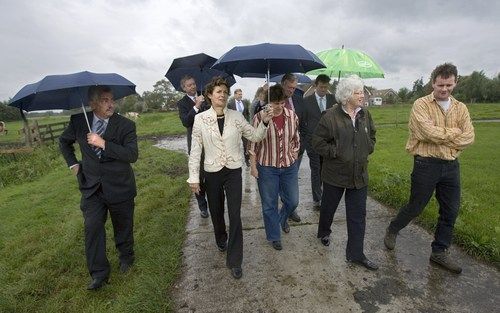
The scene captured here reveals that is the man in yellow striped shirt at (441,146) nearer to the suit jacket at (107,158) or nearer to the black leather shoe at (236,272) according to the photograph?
the black leather shoe at (236,272)

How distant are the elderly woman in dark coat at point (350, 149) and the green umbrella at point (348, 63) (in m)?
1.35

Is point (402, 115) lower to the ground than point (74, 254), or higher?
lower

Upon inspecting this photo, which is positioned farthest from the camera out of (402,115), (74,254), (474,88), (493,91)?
(474,88)

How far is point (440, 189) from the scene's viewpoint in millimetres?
3408

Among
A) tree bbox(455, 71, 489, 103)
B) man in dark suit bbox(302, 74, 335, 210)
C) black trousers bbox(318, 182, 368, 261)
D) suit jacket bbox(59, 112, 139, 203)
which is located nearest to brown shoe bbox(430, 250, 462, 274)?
black trousers bbox(318, 182, 368, 261)

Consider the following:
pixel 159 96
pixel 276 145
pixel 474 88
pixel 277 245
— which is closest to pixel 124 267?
pixel 277 245

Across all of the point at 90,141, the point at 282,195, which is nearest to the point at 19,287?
the point at 90,141

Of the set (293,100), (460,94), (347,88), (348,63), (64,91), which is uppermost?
(348,63)

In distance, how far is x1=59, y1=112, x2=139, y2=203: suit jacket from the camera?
3287 mm

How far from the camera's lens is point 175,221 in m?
4.90

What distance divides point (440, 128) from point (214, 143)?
2.25m

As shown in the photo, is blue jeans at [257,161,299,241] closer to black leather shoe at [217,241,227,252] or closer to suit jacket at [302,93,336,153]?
black leather shoe at [217,241,227,252]

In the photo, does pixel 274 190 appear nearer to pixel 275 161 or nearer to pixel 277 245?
pixel 275 161

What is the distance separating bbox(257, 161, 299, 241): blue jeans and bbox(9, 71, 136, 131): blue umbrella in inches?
70.8
